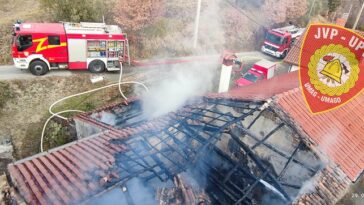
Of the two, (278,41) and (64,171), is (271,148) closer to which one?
(64,171)

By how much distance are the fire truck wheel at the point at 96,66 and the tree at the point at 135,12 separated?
353 cm

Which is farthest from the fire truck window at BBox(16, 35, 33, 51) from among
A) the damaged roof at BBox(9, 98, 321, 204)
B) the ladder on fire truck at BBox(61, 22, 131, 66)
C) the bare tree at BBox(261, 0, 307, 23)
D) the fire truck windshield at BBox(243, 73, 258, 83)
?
the bare tree at BBox(261, 0, 307, 23)

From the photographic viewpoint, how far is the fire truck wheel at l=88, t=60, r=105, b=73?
1730cm

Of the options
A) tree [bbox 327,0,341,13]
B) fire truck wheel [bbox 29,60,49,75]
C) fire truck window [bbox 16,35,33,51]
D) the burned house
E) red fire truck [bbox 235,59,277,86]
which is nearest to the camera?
the burned house

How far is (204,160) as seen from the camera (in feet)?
25.3

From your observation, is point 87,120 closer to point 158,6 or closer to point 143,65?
point 143,65

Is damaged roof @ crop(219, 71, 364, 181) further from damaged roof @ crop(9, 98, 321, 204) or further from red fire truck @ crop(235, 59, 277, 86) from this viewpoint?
red fire truck @ crop(235, 59, 277, 86)

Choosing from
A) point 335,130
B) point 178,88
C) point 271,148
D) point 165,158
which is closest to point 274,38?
point 178,88

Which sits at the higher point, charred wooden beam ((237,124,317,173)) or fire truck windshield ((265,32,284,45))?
fire truck windshield ((265,32,284,45))

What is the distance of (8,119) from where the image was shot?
13922mm

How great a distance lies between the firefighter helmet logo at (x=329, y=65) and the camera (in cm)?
677

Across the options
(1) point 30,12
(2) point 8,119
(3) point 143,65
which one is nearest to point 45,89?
(2) point 8,119

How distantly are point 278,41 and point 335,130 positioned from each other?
54.4 feet

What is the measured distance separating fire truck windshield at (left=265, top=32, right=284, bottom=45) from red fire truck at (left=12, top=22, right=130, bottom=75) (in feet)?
43.1
